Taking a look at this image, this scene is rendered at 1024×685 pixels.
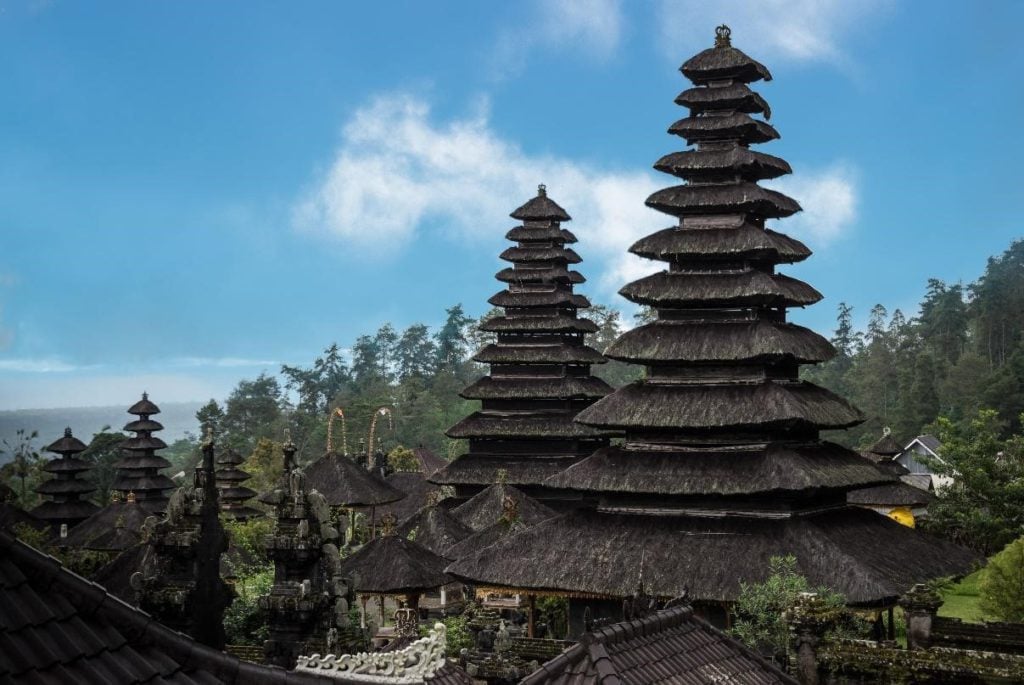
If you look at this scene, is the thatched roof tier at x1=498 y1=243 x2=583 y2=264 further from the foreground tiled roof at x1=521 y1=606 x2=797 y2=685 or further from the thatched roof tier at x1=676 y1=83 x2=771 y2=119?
the foreground tiled roof at x1=521 y1=606 x2=797 y2=685

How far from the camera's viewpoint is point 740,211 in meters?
30.7

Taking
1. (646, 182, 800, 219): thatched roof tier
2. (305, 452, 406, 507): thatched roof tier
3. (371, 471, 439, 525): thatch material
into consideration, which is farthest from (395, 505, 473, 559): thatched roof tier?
(646, 182, 800, 219): thatched roof tier

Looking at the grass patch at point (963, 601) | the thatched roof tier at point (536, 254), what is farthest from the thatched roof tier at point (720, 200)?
the thatched roof tier at point (536, 254)

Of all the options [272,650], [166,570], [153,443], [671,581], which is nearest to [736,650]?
[272,650]

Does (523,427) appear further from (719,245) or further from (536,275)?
(719,245)

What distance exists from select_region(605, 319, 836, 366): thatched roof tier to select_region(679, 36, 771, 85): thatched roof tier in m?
6.82

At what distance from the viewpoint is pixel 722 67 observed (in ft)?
105

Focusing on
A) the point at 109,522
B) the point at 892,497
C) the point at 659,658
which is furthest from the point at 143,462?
the point at 659,658

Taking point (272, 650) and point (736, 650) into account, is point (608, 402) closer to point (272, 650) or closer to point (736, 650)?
point (736, 650)

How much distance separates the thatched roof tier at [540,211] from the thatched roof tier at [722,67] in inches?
538

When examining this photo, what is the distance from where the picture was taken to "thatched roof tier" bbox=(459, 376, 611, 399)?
42.3m

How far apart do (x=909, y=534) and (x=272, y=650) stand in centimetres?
2099

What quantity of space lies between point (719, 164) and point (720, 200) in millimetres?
1034

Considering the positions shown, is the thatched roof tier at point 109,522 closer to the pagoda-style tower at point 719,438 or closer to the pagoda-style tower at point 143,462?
the pagoda-style tower at point 143,462
